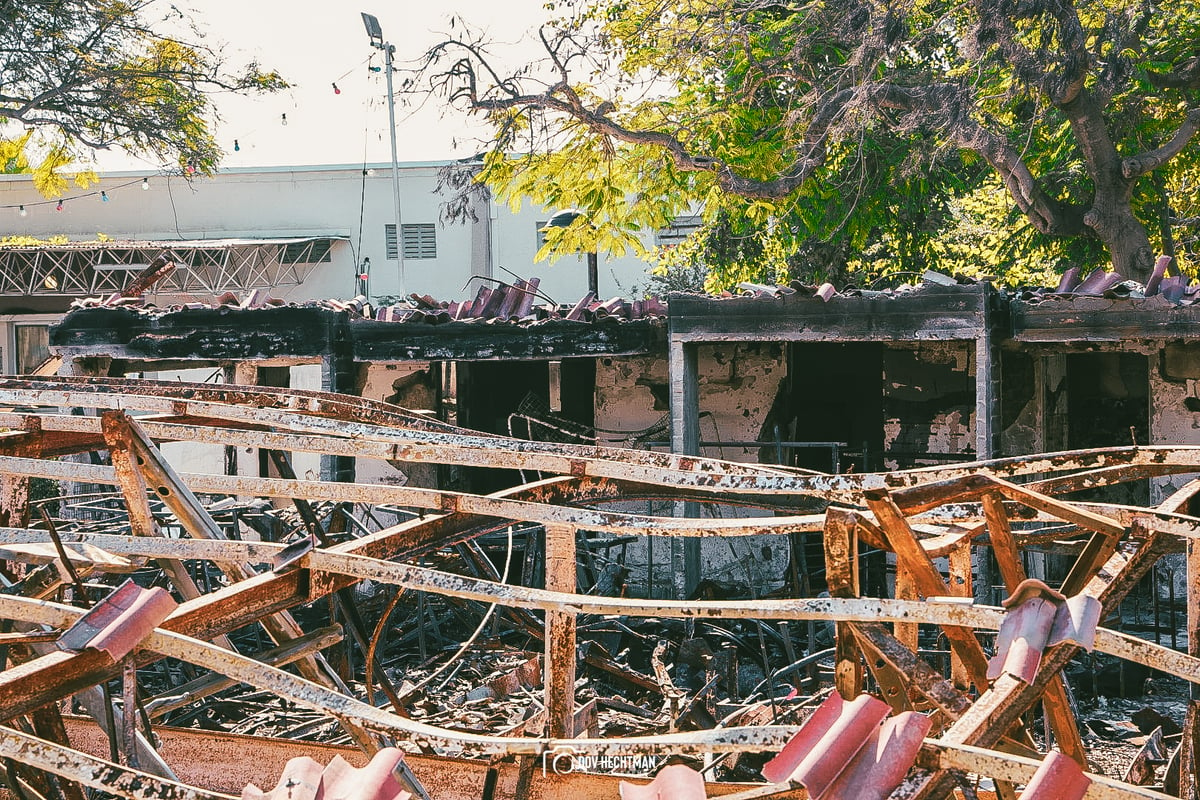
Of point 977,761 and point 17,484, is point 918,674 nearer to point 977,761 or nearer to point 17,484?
point 977,761

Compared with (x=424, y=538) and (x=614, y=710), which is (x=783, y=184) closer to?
(x=614, y=710)

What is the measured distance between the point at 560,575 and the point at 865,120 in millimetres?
9281

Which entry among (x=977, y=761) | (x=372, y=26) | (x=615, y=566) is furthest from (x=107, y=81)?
(x=977, y=761)

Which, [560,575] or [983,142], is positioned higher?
[983,142]

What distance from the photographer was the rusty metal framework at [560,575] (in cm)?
221

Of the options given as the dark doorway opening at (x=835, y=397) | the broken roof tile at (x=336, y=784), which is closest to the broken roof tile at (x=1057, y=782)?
the broken roof tile at (x=336, y=784)

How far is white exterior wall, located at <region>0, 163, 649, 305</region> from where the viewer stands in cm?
2494

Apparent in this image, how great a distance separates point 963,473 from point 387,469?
1079cm

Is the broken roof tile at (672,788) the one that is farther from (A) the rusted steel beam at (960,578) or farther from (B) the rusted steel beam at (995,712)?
(A) the rusted steel beam at (960,578)

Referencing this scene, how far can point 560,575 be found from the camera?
10.5 ft

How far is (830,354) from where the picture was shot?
11.7 meters

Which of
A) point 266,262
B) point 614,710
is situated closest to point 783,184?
point 614,710

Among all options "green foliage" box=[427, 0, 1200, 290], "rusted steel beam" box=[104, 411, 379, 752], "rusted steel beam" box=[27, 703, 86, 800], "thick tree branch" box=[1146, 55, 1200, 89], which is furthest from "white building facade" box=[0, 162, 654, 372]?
"rusted steel beam" box=[27, 703, 86, 800]

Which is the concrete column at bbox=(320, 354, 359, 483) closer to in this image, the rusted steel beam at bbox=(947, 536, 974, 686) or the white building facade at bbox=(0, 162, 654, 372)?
the rusted steel beam at bbox=(947, 536, 974, 686)
